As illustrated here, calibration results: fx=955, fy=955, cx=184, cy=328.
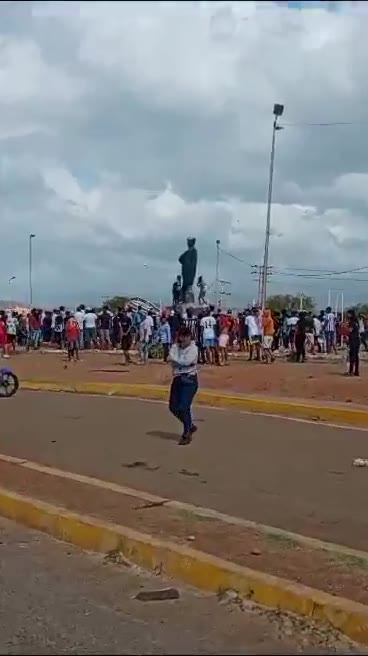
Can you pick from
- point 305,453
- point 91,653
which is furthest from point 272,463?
point 91,653

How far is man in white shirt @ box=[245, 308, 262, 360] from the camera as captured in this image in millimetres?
26734

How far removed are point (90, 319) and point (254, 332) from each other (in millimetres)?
7022

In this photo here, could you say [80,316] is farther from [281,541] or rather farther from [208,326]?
[281,541]

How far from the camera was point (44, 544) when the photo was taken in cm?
767

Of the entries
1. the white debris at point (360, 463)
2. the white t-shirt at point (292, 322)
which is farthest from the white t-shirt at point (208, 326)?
the white debris at point (360, 463)

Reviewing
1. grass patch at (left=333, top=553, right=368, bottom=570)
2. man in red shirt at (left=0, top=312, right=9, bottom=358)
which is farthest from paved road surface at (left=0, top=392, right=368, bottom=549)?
man in red shirt at (left=0, top=312, right=9, bottom=358)

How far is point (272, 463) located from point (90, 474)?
222 cm

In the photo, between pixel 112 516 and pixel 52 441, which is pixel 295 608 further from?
pixel 52 441

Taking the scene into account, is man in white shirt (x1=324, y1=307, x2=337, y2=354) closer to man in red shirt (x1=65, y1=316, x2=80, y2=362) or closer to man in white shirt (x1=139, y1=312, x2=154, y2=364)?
man in white shirt (x1=139, y1=312, x2=154, y2=364)

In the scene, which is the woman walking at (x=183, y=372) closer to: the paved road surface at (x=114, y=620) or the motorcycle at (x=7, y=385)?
the paved road surface at (x=114, y=620)

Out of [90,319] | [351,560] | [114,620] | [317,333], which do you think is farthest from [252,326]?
[114,620]

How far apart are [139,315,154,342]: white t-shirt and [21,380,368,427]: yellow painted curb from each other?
5.64 m

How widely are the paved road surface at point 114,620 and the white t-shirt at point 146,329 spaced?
2038 cm

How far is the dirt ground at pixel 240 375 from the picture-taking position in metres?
19.3
